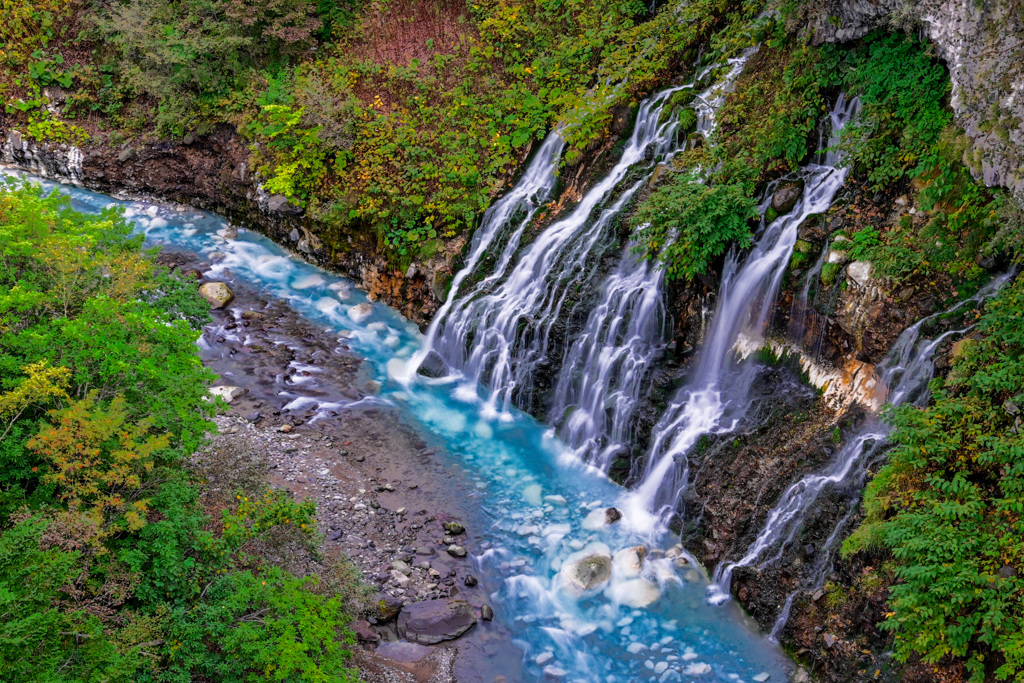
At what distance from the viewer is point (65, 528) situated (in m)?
6.96

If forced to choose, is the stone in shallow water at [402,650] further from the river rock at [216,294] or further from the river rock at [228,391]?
the river rock at [216,294]

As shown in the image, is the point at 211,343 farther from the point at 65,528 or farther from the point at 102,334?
the point at 65,528

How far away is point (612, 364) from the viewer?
12.0 metres

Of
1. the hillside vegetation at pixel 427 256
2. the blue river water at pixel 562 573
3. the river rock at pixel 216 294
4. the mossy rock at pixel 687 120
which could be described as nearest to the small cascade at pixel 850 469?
the hillside vegetation at pixel 427 256

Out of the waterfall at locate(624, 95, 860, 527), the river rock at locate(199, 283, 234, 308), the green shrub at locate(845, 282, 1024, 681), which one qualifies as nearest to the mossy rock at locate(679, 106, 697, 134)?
the waterfall at locate(624, 95, 860, 527)

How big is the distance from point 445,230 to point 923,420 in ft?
32.5

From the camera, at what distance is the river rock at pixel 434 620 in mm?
8914

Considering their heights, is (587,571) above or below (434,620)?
above

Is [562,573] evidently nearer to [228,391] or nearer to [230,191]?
[228,391]

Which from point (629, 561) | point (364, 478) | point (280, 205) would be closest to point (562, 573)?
point (629, 561)

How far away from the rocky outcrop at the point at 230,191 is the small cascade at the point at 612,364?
3.87m

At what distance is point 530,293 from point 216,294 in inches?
278

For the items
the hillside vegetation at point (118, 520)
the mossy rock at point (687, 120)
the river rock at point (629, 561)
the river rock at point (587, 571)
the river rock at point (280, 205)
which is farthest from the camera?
the river rock at point (280, 205)

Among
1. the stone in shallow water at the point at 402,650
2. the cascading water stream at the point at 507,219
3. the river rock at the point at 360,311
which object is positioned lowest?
the stone in shallow water at the point at 402,650
